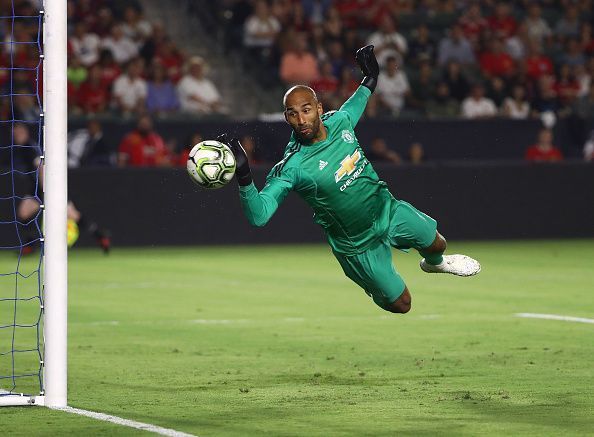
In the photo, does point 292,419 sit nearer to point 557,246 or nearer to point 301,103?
point 301,103

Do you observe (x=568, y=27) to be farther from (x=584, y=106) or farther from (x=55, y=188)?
(x=55, y=188)

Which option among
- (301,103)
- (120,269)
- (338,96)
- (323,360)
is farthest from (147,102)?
(301,103)

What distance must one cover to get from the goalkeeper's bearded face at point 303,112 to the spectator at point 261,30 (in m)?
15.5

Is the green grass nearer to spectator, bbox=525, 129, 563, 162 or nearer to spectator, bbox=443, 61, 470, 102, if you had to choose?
spectator, bbox=525, 129, 563, 162

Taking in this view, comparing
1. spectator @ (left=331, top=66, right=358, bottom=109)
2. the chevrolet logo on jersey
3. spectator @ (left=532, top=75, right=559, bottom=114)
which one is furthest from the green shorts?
spectator @ (left=532, top=75, right=559, bottom=114)

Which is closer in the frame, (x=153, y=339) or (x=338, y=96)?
(x=153, y=339)

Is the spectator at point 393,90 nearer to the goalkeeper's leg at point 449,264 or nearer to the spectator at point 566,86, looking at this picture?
the spectator at point 566,86

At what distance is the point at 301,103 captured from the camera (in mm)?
8969

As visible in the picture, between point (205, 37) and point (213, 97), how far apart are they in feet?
10.9

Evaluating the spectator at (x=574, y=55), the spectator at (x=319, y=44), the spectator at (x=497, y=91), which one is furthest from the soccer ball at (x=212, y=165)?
the spectator at (x=574, y=55)

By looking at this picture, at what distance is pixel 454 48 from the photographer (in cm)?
2536

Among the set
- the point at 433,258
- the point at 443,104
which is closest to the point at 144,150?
the point at 443,104

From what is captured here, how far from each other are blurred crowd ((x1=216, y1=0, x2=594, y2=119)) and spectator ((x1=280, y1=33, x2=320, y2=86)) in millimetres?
17

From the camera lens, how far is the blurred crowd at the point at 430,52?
23.9m
